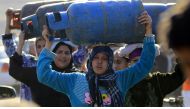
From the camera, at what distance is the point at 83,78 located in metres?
4.26

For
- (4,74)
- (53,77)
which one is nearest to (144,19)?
(53,77)

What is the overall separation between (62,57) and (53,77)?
0.80 m

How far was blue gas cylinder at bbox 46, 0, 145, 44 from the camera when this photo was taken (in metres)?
4.07

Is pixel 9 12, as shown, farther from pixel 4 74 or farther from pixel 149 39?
Result: pixel 4 74

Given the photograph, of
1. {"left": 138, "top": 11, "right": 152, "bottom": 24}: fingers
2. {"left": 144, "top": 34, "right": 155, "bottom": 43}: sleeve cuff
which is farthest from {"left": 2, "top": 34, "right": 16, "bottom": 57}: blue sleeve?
{"left": 138, "top": 11, "right": 152, "bottom": 24}: fingers

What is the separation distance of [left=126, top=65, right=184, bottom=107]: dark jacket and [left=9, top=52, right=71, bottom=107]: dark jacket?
801 millimetres

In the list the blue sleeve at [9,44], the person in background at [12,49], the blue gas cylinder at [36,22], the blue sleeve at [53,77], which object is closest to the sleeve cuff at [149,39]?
the blue sleeve at [53,77]

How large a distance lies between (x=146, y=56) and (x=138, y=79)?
0.16 m

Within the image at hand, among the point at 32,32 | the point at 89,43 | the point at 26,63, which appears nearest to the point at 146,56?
the point at 89,43

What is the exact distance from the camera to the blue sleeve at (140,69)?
4336 mm

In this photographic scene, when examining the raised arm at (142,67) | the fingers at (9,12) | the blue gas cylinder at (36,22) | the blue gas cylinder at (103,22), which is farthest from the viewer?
the fingers at (9,12)

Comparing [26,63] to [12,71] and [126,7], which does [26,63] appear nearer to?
[12,71]

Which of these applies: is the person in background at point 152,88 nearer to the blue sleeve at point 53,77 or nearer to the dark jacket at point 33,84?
the blue sleeve at point 53,77

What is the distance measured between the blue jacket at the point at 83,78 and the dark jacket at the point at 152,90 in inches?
5.0
